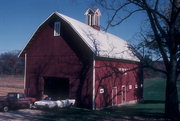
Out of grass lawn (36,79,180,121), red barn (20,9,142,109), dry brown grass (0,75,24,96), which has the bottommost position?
grass lawn (36,79,180,121)

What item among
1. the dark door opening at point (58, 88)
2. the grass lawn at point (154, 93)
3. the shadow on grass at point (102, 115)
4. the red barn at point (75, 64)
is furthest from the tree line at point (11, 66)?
the shadow on grass at point (102, 115)

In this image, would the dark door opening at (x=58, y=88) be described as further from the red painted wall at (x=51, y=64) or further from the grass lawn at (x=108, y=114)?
the grass lawn at (x=108, y=114)

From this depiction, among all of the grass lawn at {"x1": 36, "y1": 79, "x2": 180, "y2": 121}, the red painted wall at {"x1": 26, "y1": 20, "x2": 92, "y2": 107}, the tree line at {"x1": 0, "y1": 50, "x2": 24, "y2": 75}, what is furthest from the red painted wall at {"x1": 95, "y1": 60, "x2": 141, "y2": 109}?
the tree line at {"x1": 0, "y1": 50, "x2": 24, "y2": 75}

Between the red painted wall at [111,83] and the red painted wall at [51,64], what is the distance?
1.11m

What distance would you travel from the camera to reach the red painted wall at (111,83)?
74.0ft

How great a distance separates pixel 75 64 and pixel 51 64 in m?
3.03

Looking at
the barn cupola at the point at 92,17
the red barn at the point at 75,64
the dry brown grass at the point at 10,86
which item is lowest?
the dry brown grass at the point at 10,86

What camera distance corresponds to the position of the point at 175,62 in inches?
681

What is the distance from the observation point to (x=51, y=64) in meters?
24.6

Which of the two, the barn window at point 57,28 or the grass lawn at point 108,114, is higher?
the barn window at point 57,28

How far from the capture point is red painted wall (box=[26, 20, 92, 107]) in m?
22.6

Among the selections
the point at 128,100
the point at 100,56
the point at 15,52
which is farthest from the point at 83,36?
the point at 15,52

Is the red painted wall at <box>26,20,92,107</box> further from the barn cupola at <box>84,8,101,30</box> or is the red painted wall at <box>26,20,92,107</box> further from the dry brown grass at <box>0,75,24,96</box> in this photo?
the dry brown grass at <box>0,75,24,96</box>

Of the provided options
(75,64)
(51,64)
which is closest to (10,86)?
(51,64)
